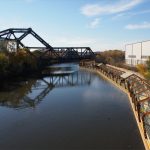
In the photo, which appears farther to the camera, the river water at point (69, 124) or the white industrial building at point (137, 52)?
the white industrial building at point (137, 52)

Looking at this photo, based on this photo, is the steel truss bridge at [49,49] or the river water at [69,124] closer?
the river water at [69,124]

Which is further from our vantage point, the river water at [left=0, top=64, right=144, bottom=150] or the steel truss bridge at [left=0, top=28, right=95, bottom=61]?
the steel truss bridge at [left=0, top=28, right=95, bottom=61]

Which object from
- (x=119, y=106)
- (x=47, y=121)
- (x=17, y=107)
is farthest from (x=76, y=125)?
(x=17, y=107)

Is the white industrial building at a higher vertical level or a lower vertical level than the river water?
higher

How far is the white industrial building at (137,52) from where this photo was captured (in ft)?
152

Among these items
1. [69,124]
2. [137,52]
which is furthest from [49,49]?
[69,124]

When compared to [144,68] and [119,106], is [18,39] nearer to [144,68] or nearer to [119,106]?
[144,68]

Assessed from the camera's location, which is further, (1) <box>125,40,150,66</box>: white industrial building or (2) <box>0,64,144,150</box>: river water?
(1) <box>125,40,150,66</box>: white industrial building

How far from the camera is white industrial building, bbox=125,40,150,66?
46.2 m

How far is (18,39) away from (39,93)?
Result: 26.6 m

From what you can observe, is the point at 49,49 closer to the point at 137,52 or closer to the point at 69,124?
the point at 137,52

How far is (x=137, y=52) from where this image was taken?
172 ft

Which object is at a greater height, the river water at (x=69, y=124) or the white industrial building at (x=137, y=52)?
the white industrial building at (x=137, y=52)

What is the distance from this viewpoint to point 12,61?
138ft
